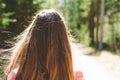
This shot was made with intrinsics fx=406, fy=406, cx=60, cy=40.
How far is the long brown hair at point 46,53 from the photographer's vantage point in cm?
305

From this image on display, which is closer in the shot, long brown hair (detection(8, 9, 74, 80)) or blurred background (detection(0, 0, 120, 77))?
long brown hair (detection(8, 9, 74, 80))

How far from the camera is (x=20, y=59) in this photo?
3102 mm

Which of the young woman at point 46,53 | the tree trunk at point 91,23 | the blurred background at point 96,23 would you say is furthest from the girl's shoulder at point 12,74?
the tree trunk at point 91,23

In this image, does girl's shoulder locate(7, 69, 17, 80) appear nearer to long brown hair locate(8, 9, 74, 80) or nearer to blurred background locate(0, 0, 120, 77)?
long brown hair locate(8, 9, 74, 80)

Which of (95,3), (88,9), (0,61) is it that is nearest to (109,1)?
(95,3)

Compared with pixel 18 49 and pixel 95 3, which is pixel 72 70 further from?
pixel 95 3

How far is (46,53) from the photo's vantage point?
10.0ft

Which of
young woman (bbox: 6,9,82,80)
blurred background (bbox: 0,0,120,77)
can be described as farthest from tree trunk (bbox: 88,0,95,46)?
young woman (bbox: 6,9,82,80)

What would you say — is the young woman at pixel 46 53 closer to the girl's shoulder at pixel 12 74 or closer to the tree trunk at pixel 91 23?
the girl's shoulder at pixel 12 74

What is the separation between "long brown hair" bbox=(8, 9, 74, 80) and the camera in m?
3.05

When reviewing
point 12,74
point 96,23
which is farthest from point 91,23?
point 12,74

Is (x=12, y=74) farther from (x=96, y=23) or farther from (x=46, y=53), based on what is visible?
(x=96, y=23)

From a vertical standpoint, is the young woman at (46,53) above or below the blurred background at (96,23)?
above

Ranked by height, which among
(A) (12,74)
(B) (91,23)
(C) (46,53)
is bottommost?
(B) (91,23)
